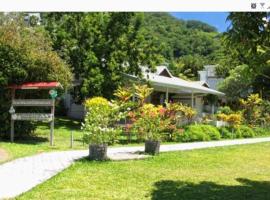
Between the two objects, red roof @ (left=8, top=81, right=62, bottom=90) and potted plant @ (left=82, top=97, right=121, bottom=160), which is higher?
red roof @ (left=8, top=81, right=62, bottom=90)

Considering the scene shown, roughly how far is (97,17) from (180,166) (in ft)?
54.9

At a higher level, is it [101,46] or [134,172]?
[101,46]

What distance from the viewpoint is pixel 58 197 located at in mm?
8469

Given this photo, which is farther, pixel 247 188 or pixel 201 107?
pixel 201 107

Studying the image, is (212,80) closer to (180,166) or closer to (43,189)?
(180,166)

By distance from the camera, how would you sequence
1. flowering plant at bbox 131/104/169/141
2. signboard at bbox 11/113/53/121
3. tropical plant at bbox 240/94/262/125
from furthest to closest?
tropical plant at bbox 240/94/262/125 < signboard at bbox 11/113/53/121 < flowering plant at bbox 131/104/169/141

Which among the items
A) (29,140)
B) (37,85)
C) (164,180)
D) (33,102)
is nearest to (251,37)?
(164,180)

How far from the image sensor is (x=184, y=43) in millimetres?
79812

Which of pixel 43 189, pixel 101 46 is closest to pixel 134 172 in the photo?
pixel 43 189

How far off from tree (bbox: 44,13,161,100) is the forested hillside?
2829 cm

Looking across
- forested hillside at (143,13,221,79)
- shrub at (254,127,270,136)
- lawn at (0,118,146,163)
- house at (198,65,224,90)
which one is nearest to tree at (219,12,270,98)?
lawn at (0,118,146,163)

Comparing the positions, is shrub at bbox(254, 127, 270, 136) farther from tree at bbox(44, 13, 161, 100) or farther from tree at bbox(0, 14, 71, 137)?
tree at bbox(0, 14, 71, 137)

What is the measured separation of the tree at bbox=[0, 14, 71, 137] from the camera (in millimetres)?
17156

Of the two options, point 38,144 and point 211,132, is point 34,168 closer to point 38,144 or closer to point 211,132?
point 38,144
